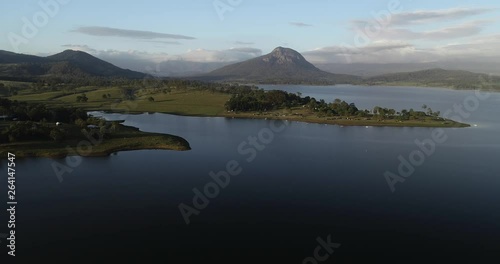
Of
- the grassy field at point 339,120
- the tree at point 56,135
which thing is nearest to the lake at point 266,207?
the tree at point 56,135

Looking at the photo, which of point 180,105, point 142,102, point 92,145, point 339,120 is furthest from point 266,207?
point 142,102

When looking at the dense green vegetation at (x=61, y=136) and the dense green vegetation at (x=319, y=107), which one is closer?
the dense green vegetation at (x=61, y=136)

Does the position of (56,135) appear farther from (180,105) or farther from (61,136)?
(180,105)

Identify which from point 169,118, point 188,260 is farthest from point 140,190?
point 169,118

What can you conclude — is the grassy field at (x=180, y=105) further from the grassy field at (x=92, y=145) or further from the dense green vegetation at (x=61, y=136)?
the grassy field at (x=92, y=145)

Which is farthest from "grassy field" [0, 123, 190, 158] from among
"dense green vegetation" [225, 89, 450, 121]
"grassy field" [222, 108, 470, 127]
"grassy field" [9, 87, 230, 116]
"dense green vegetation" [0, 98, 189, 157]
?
"dense green vegetation" [225, 89, 450, 121]

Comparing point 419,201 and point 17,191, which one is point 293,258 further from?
point 17,191
